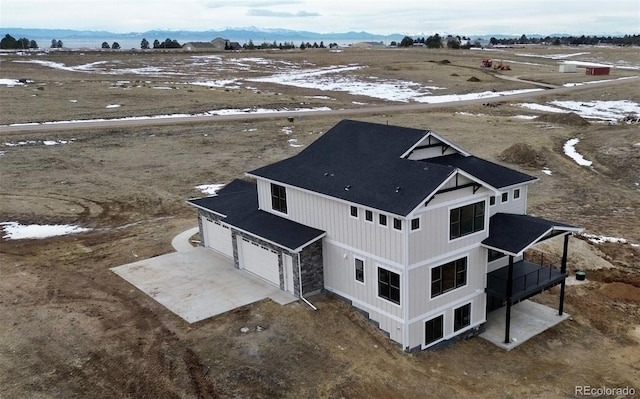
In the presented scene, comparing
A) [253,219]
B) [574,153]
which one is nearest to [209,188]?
[253,219]

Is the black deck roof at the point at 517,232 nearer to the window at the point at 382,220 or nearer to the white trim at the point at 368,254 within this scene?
the white trim at the point at 368,254

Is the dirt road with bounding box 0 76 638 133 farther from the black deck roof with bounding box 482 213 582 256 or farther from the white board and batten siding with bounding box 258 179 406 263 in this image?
the black deck roof with bounding box 482 213 582 256

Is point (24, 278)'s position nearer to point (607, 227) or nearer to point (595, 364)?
point (595, 364)

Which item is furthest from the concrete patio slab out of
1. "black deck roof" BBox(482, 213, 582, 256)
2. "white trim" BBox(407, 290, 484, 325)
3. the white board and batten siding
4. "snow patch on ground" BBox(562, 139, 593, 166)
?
"snow patch on ground" BBox(562, 139, 593, 166)

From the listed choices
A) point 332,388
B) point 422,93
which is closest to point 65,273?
point 332,388

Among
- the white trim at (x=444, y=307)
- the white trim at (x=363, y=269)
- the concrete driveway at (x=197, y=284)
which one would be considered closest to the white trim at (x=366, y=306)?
the white trim at (x=444, y=307)

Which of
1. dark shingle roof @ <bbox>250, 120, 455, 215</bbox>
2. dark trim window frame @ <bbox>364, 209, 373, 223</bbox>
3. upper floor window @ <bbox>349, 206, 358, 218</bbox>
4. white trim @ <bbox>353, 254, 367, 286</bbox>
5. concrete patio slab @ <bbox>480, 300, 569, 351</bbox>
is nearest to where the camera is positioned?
dark shingle roof @ <bbox>250, 120, 455, 215</bbox>
